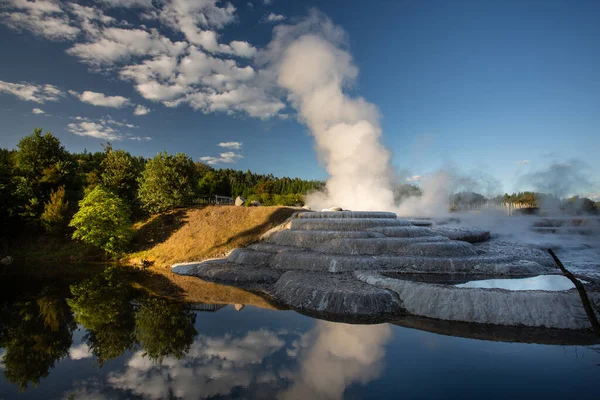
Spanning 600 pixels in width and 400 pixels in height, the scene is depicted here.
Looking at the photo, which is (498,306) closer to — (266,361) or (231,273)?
(266,361)

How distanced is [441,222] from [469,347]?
84.3 ft

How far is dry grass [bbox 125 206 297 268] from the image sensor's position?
2794cm

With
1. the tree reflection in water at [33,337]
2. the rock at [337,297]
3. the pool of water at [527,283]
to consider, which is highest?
the pool of water at [527,283]

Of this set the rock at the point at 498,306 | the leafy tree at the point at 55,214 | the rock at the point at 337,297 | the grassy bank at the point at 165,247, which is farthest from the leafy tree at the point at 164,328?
the leafy tree at the point at 55,214

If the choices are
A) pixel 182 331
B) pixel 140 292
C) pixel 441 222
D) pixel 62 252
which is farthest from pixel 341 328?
pixel 62 252

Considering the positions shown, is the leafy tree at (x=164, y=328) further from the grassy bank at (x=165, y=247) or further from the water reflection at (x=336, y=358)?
the water reflection at (x=336, y=358)

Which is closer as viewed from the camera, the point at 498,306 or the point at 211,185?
the point at 498,306

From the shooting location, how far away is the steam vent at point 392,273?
38.5 ft

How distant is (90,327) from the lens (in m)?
12.7

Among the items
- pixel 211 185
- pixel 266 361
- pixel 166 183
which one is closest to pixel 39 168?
pixel 166 183

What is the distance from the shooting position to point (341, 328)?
11719mm

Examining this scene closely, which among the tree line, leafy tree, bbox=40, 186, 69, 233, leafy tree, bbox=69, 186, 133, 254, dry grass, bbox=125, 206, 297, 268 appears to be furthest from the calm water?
leafy tree, bbox=40, 186, 69, 233

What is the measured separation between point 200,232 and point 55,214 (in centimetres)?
1374

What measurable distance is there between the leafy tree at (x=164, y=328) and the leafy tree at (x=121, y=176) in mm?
22777
